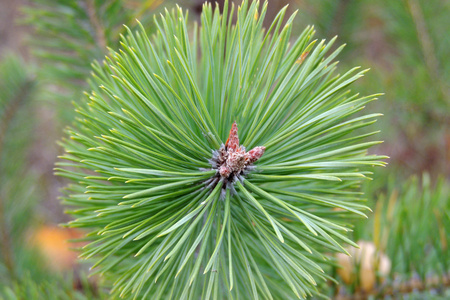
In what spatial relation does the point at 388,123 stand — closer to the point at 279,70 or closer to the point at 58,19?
the point at 279,70

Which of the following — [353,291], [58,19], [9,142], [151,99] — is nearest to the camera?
[151,99]

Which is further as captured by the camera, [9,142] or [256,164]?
[9,142]

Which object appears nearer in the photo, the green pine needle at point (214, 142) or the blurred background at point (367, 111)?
the green pine needle at point (214, 142)

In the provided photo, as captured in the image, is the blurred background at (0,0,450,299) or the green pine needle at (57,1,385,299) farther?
the blurred background at (0,0,450,299)

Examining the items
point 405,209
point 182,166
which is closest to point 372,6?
point 405,209

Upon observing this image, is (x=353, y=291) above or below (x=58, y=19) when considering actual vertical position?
below

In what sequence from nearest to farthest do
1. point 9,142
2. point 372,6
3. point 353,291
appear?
point 353,291
point 9,142
point 372,6

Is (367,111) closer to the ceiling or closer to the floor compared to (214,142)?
closer to the ceiling

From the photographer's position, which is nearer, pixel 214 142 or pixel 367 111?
pixel 214 142
